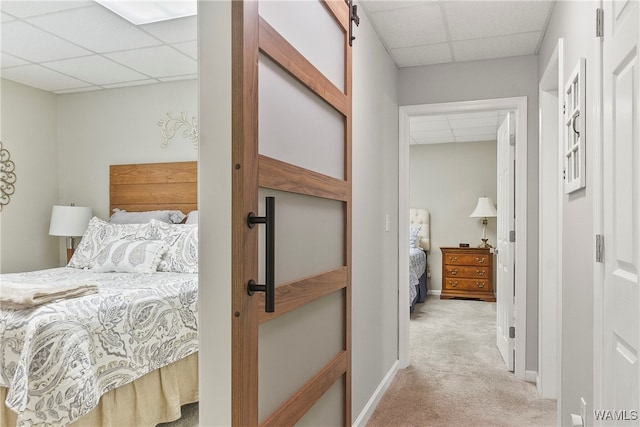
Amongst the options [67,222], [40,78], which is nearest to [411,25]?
[40,78]

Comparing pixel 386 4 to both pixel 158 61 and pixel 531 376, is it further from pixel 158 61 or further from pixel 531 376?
pixel 531 376

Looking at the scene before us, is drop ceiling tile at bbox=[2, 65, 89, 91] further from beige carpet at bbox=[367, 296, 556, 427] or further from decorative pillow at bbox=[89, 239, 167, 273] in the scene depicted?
beige carpet at bbox=[367, 296, 556, 427]

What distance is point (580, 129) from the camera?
→ 1.97 m

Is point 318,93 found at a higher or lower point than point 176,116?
lower

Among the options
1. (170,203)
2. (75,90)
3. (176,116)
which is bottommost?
(170,203)

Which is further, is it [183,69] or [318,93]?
[183,69]

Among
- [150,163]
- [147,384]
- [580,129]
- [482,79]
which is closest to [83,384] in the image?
[147,384]

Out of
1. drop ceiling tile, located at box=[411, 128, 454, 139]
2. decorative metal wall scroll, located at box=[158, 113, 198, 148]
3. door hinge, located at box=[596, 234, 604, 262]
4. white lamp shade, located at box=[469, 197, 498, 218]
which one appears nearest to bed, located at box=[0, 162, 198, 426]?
decorative metal wall scroll, located at box=[158, 113, 198, 148]

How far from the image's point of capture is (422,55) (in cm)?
350

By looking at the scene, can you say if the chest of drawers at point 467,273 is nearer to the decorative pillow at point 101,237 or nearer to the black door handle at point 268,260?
the decorative pillow at point 101,237

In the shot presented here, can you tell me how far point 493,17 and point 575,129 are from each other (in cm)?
112

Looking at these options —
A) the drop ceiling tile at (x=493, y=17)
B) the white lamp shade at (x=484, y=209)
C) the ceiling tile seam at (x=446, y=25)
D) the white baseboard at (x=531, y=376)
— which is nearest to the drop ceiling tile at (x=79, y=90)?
the ceiling tile seam at (x=446, y=25)

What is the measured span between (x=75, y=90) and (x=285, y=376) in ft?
14.4

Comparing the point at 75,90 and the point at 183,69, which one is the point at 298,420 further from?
the point at 75,90
